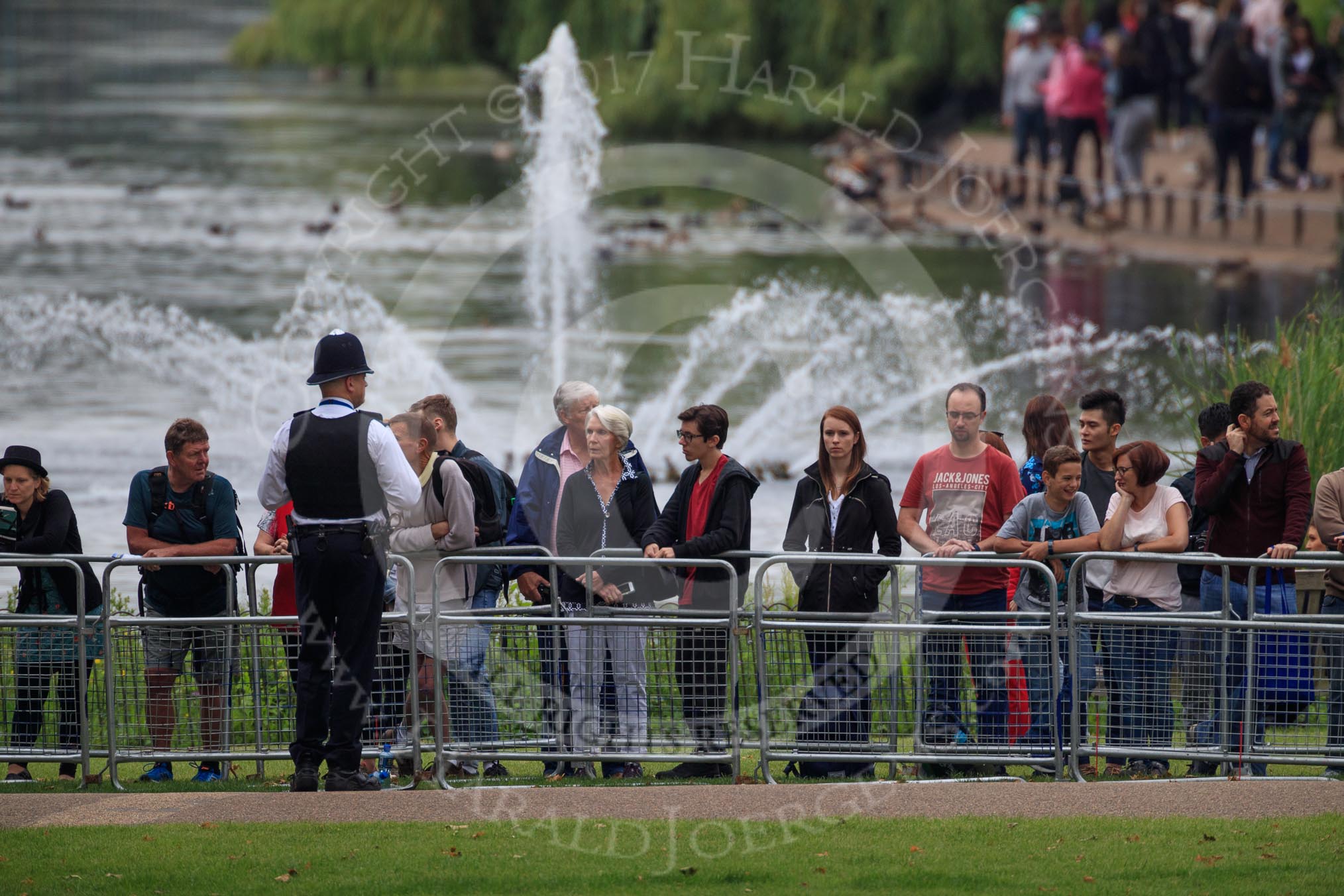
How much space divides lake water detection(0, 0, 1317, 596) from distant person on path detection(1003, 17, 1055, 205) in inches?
69.6

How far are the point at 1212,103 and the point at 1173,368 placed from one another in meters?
4.00

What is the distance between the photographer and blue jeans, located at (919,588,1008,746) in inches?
313

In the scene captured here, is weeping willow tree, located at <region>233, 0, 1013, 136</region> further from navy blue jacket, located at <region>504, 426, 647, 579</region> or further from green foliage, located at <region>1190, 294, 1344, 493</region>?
navy blue jacket, located at <region>504, 426, 647, 579</region>

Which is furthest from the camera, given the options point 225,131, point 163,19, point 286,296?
point 163,19

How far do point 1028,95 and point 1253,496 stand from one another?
60.1 feet

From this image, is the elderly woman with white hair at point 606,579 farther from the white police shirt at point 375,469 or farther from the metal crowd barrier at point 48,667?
the metal crowd barrier at point 48,667

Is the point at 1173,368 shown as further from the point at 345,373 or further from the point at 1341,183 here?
the point at 345,373

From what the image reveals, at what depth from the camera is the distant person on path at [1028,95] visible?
25016mm

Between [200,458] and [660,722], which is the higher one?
[200,458]

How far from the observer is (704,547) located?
8.27 metres

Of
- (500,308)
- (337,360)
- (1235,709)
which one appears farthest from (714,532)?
(500,308)

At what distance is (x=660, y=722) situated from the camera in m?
8.08

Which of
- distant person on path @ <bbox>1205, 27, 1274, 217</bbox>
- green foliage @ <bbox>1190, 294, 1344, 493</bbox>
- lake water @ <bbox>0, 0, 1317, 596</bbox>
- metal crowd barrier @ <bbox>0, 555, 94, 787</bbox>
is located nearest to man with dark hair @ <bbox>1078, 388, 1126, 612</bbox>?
→ green foliage @ <bbox>1190, 294, 1344, 493</bbox>

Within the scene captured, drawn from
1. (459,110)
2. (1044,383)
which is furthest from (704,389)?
(459,110)
